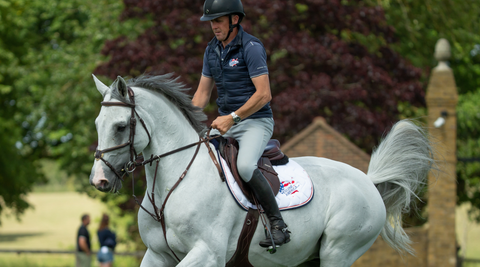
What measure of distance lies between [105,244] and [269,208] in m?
7.96

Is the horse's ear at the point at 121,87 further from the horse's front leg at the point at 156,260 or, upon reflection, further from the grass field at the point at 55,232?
the grass field at the point at 55,232

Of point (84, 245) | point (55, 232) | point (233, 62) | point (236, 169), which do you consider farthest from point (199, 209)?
point (55, 232)

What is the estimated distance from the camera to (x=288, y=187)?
16.4ft

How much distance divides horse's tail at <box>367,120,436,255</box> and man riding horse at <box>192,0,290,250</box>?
1827mm

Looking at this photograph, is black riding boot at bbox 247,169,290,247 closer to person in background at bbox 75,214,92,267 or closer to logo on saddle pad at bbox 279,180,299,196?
logo on saddle pad at bbox 279,180,299,196

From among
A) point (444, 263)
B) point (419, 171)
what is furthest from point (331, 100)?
point (419, 171)

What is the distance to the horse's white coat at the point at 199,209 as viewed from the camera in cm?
435

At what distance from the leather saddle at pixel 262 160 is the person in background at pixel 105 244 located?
7189mm

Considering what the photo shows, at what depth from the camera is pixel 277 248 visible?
484 cm

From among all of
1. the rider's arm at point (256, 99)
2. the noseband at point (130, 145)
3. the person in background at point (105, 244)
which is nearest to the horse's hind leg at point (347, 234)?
the rider's arm at point (256, 99)

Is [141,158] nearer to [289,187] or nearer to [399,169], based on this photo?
[289,187]

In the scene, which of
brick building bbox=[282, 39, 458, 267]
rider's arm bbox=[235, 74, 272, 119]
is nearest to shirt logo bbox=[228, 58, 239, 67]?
rider's arm bbox=[235, 74, 272, 119]

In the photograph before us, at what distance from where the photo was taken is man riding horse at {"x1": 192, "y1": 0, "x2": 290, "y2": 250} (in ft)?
15.3

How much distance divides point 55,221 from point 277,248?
4893cm
